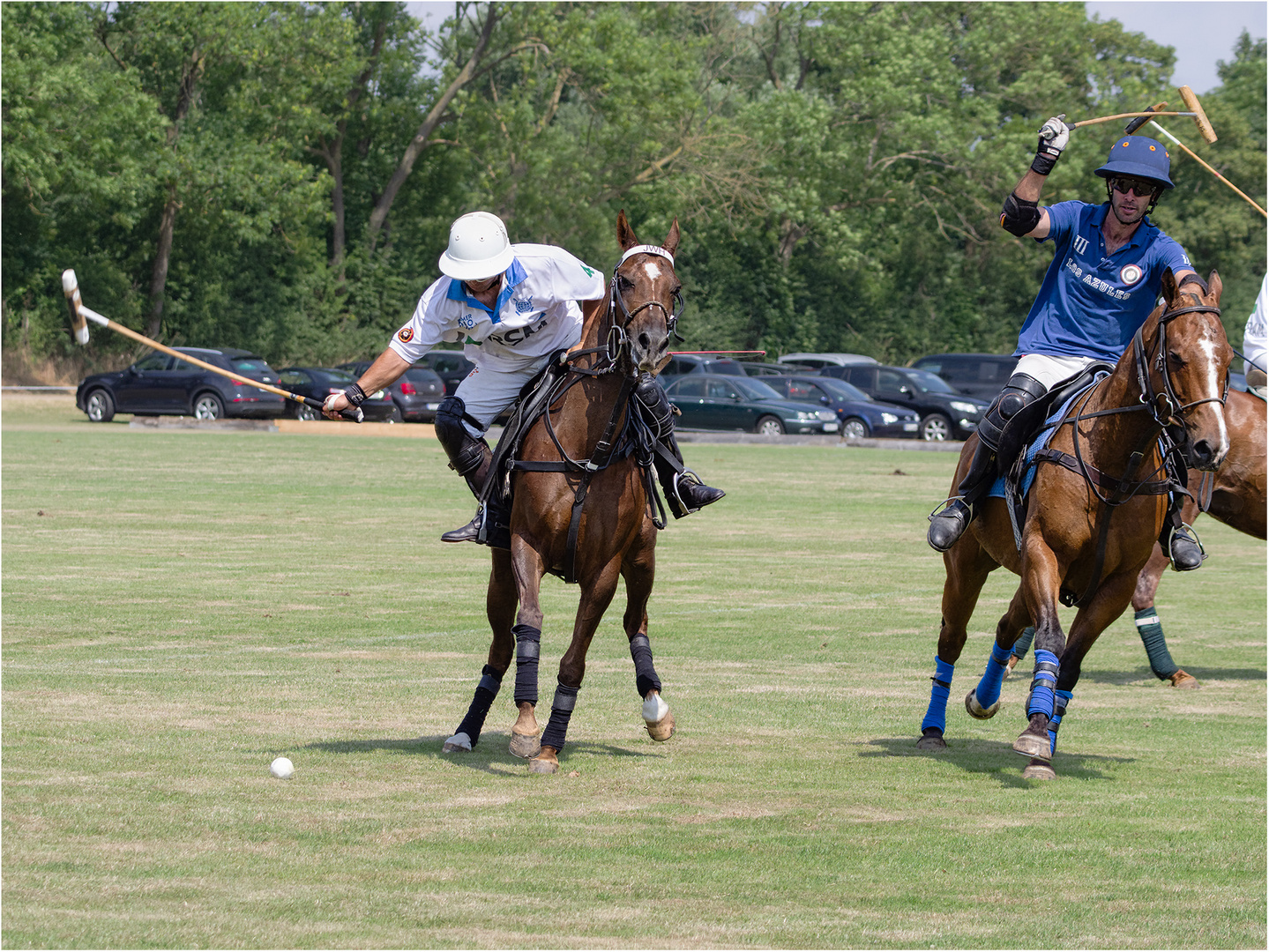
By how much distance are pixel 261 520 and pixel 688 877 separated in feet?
49.3

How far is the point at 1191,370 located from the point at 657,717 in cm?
310

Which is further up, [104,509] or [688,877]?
[688,877]

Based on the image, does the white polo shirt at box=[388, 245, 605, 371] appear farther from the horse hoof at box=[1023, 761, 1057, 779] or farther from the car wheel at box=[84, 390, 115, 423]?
the car wheel at box=[84, 390, 115, 423]

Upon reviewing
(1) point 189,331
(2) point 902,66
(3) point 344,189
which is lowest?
(1) point 189,331

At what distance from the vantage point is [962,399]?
44.7 metres

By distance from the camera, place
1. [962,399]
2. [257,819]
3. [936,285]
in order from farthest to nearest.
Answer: [936,285] → [962,399] → [257,819]

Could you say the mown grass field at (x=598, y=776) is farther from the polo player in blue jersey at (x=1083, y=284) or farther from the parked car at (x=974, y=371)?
the parked car at (x=974, y=371)

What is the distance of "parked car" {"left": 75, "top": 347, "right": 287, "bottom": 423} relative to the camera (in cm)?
4391

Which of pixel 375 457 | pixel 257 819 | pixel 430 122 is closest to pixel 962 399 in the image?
pixel 375 457

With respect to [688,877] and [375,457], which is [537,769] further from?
[375,457]

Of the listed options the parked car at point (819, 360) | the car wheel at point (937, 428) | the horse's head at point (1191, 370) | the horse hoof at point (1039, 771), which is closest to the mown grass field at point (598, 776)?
the horse hoof at point (1039, 771)

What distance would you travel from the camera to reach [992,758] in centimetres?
907

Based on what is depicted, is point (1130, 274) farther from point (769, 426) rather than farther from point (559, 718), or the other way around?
point (769, 426)

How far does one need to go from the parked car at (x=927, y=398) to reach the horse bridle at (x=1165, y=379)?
114 ft
